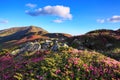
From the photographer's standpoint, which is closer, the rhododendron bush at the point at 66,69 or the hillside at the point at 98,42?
the rhododendron bush at the point at 66,69

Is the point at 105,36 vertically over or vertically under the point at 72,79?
over

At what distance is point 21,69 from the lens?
2397 centimetres

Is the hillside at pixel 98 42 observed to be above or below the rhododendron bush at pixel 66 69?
above

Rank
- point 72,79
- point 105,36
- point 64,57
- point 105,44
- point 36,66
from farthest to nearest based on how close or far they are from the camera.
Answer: point 105,36
point 105,44
point 64,57
point 36,66
point 72,79

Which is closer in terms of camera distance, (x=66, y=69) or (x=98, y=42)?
(x=66, y=69)

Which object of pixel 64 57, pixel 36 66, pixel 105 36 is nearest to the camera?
pixel 36 66

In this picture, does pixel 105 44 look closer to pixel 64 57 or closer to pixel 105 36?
pixel 105 36

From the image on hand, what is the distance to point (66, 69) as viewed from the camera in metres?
22.7

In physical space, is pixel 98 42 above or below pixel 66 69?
above

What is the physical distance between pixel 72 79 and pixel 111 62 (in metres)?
5.41

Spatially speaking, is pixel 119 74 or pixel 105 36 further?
→ pixel 105 36

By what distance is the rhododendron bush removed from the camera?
21.8 metres

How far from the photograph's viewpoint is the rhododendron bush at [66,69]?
71.4ft

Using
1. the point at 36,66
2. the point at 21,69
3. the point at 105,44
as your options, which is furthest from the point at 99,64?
the point at 105,44
